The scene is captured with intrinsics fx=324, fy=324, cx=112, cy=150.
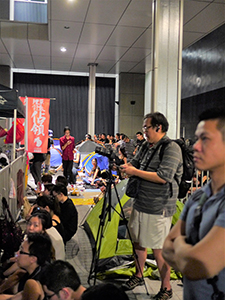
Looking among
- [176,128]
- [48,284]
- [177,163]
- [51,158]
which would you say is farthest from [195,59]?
[48,284]

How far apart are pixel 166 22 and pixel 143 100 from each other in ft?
37.6

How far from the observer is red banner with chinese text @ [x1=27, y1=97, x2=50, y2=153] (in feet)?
26.1

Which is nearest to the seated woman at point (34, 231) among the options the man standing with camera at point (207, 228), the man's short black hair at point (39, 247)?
the man's short black hair at point (39, 247)

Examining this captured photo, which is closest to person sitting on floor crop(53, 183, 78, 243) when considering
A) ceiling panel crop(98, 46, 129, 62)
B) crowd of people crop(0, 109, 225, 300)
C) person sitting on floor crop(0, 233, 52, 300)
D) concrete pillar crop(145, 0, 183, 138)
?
crowd of people crop(0, 109, 225, 300)

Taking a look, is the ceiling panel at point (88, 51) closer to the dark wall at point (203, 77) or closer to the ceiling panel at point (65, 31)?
the ceiling panel at point (65, 31)

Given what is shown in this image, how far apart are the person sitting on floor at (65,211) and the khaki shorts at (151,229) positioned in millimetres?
1370

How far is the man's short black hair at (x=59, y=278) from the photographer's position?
192 cm

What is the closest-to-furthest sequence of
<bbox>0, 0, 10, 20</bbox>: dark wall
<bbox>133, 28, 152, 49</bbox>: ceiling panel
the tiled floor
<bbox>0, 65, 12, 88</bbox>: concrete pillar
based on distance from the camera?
the tiled floor
<bbox>133, 28, 152, 49</bbox>: ceiling panel
<bbox>0, 0, 10, 20</bbox>: dark wall
<bbox>0, 65, 12, 88</bbox>: concrete pillar

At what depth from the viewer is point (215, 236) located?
1.05 m

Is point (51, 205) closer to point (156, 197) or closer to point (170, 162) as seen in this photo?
point (156, 197)

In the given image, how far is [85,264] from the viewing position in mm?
3857

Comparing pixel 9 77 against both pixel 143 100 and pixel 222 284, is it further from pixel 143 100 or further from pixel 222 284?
pixel 222 284

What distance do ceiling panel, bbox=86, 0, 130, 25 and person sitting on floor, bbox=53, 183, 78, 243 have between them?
4.99 m

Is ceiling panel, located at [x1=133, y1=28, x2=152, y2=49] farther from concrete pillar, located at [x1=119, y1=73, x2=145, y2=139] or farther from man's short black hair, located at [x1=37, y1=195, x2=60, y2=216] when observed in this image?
man's short black hair, located at [x1=37, y1=195, x2=60, y2=216]
